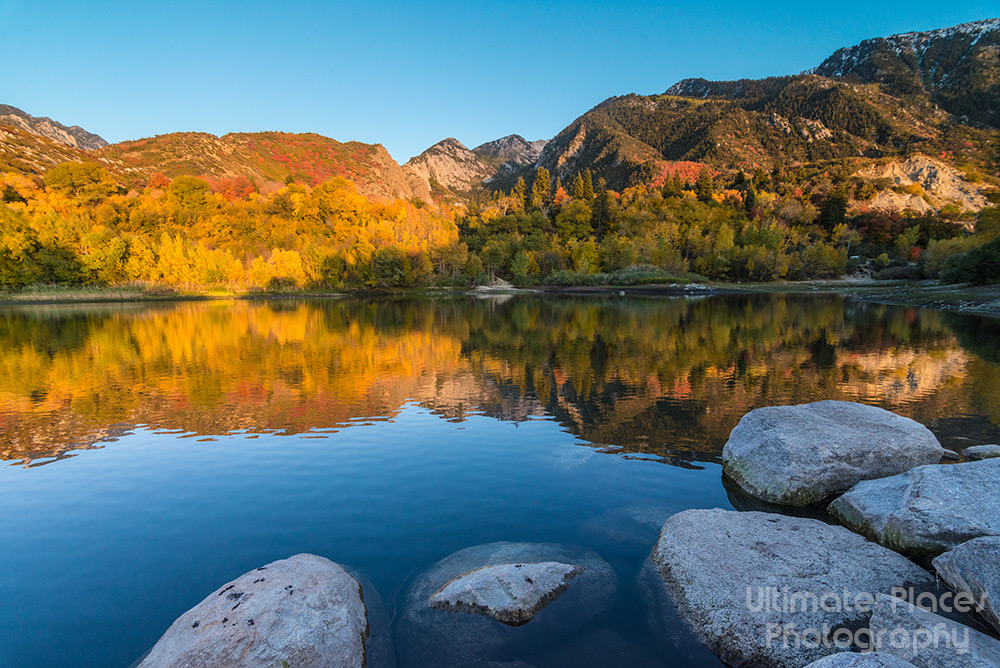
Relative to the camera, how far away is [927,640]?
4137mm

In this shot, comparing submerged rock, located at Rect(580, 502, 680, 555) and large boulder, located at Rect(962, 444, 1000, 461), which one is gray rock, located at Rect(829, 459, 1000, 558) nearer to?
submerged rock, located at Rect(580, 502, 680, 555)

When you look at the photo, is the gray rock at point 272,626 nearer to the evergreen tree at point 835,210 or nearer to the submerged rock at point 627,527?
the submerged rock at point 627,527

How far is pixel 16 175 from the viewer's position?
107m

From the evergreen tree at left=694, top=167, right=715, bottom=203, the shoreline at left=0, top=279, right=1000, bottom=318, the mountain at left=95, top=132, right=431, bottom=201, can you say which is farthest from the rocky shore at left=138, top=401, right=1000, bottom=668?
the mountain at left=95, top=132, right=431, bottom=201

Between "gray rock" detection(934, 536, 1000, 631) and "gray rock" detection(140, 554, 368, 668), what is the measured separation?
6674 millimetres

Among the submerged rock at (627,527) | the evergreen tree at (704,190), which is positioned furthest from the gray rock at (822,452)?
the evergreen tree at (704,190)

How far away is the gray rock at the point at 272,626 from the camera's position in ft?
14.2

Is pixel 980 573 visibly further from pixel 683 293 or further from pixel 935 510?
pixel 683 293

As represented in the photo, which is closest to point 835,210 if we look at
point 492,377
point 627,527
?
point 492,377

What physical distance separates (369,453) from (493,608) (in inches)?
276

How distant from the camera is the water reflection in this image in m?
13.9

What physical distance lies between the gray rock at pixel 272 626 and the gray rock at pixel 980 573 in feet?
21.9

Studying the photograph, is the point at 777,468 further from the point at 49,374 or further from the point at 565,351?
the point at 49,374

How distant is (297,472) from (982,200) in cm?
21102
